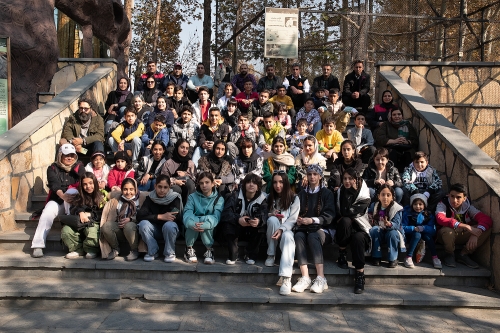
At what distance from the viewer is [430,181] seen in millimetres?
6484

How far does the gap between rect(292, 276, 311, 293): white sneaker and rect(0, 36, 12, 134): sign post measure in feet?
18.3

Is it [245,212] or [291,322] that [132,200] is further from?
[291,322]

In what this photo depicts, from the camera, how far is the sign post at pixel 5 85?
7.95 m

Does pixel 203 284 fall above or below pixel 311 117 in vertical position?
below

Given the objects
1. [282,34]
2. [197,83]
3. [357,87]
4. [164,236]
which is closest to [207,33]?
[197,83]

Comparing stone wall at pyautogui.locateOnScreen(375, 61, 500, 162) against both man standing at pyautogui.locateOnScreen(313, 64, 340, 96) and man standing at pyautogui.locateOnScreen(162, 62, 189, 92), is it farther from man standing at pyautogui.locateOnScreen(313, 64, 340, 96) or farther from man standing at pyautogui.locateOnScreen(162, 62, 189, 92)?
man standing at pyautogui.locateOnScreen(162, 62, 189, 92)

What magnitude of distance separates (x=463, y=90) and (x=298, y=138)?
13.1 feet

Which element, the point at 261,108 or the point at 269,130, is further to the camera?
the point at 261,108

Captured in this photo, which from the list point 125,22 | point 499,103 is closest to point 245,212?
point 499,103

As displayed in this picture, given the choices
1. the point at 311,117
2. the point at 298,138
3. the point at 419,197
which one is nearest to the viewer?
the point at 419,197

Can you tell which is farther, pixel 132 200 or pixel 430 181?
pixel 430 181

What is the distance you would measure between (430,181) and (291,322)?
2.99m

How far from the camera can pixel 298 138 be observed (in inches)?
319

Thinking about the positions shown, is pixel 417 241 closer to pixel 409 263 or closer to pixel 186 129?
pixel 409 263
